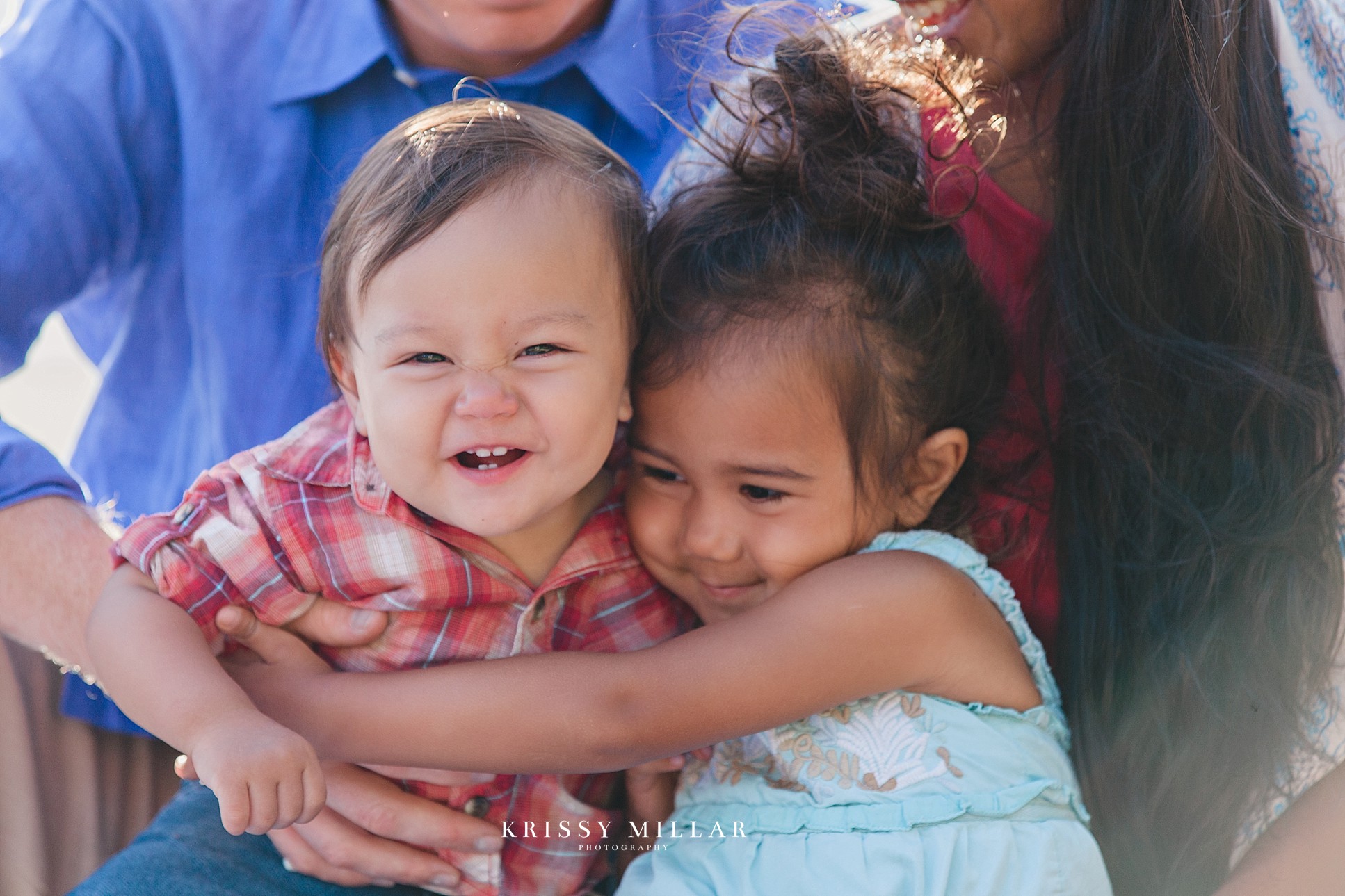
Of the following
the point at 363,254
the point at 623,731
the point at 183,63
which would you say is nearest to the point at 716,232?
the point at 363,254

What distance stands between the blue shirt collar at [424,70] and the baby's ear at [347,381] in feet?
2.17

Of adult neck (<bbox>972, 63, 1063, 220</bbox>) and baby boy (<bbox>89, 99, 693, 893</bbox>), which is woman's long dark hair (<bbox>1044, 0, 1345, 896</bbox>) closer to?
adult neck (<bbox>972, 63, 1063, 220</bbox>)

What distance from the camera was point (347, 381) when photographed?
1.55 meters

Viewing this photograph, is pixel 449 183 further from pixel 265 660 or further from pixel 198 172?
pixel 198 172

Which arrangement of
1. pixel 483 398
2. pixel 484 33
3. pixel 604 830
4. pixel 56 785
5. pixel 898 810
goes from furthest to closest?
pixel 484 33, pixel 56 785, pixel 604 830, pixel 898 810, pixel 483 398

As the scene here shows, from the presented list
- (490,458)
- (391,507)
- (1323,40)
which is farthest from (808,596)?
(1323,40)

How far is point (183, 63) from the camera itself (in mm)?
1961

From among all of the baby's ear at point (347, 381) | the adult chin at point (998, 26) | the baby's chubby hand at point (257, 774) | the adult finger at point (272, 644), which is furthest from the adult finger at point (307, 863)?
the adult chin at point (998, 26)

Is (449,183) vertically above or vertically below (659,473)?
above

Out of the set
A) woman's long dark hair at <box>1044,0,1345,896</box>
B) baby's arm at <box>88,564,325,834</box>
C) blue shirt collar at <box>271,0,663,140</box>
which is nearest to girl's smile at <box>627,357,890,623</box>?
woman's long dark hair at <box>1044,0,1345,896</box>

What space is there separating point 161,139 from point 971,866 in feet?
5.36

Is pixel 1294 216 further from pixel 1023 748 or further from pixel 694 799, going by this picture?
pixel 694 799

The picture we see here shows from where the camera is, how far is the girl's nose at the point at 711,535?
1.55 metres

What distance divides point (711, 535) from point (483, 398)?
36 centimetres
